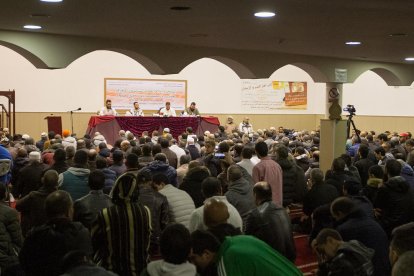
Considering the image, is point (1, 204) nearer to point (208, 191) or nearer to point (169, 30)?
point (208, 191)

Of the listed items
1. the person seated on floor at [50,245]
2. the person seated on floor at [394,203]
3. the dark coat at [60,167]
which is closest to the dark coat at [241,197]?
the person seated on floor at [394,203]

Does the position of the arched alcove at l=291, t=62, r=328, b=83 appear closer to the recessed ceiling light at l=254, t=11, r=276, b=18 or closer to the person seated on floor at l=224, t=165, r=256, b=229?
the recessed ceiling light at l=254, t=11, r=276, b=18

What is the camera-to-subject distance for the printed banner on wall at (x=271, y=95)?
993 inches

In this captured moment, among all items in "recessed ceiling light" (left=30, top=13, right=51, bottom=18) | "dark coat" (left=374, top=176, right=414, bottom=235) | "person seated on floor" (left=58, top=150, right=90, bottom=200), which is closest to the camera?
"dark coat" (left=374, top=176, right=414, bottom=235)

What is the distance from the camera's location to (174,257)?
3385 mm

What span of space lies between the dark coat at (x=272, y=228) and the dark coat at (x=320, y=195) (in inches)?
94.7

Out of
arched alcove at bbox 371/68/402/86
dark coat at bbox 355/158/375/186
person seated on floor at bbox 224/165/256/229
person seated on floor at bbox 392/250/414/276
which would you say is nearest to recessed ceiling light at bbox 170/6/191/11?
person seated on floor at bbox 224/165/256/229

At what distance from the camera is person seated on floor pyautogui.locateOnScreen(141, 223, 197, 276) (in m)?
3.36

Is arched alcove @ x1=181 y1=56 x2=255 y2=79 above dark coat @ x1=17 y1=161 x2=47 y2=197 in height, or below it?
above

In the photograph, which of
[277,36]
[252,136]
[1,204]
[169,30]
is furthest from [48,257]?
[252,136]

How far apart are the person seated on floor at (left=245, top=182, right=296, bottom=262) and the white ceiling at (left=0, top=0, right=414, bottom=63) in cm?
308

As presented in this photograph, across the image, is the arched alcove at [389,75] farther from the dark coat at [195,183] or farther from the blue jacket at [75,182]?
the blue jacket at [75,182]

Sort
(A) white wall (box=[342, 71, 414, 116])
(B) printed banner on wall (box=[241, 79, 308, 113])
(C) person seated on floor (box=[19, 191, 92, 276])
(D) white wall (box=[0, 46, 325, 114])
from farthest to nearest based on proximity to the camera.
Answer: (A) white wall (box=[342, 71, 414, 116])
(B) printed banner on wall (box=[241, 79, 308, 113])
(D) white wall (box=[0, 46, 325, 114])
(C) person seated on floor (box=[19, 191, 92, 276])

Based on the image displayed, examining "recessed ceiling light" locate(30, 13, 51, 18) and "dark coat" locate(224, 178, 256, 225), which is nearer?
"dark coat" locate(224, 178, 256, 225)
